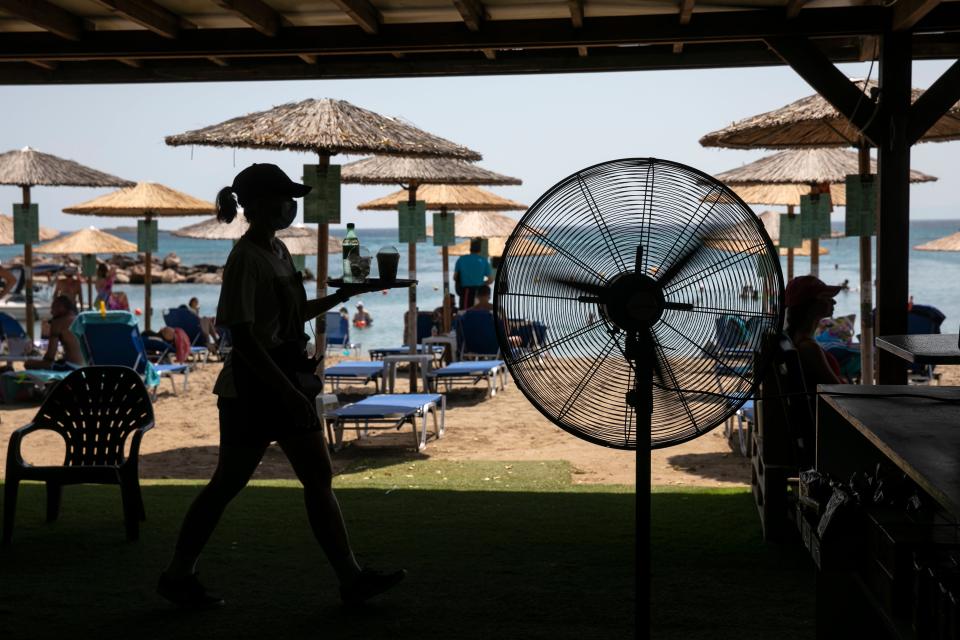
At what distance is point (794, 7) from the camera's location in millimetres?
5137

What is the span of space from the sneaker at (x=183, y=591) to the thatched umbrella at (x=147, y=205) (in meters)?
11.6

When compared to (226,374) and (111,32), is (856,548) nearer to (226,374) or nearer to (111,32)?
(226,374)

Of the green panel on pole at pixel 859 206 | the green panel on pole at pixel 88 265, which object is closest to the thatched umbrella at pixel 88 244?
the green panel on pole at pixel 88 265

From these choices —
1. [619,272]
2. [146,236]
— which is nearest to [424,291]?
[146,236]

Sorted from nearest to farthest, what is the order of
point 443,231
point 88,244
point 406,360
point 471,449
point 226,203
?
point 226,203, point 471,449, point 406,360, point 443,231, point 88,244

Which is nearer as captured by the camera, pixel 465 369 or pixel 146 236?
pixel 465 369

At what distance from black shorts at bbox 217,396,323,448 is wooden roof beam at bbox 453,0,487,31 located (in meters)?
2.28

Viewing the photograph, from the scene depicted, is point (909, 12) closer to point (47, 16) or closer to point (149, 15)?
point (149, 15)

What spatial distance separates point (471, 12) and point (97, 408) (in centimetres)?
258

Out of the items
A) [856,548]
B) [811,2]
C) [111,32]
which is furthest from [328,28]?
[856,548]

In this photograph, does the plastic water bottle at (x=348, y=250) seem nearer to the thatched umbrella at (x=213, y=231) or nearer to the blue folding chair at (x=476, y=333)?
the blue folding chair at (x=476, y=333)

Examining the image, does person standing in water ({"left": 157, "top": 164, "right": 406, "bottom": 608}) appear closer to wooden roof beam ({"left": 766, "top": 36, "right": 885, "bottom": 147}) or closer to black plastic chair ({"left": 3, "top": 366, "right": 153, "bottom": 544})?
black plastic chair ({"left": 3, "top": 366, "right": 153, "bottom": 544})

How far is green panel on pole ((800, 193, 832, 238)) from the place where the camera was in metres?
9.46

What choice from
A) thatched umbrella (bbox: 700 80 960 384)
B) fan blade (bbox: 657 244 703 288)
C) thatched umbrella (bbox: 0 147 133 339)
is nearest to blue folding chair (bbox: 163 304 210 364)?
thatched umbrella (bbox: 0 147 133 339)
